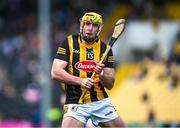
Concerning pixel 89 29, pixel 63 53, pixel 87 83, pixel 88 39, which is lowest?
pixel 87 83

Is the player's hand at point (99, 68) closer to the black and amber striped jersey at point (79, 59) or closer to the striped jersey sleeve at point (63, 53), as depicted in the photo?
the black and amber striped jersey at point (79, 59)

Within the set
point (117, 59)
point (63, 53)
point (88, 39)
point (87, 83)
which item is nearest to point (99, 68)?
point (87, 83)

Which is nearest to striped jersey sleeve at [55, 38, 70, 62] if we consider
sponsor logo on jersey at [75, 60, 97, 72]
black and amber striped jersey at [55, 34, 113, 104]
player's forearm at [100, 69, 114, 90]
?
black and amber striped jersey at [55, 34, 113, 104]

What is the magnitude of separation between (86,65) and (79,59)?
0.36ft

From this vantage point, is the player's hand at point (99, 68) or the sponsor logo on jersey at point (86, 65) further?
the sponsor logo on jersey at point (86, 65)

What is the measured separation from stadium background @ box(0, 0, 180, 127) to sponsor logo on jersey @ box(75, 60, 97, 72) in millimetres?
7070

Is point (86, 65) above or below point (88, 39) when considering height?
below

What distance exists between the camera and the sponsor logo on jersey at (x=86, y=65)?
431 inches

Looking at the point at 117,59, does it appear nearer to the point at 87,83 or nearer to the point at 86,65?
the point at 86,65

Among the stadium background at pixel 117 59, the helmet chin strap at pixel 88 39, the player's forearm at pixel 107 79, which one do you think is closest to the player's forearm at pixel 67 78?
the player's forearm at pixel 107 79

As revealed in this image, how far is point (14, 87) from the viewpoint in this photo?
2105cm

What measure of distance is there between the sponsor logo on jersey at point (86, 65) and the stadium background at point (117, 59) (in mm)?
7070

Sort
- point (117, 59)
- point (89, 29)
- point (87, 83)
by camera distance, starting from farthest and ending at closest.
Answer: point (117, 59)
point (89, 29)
point (87, 83)

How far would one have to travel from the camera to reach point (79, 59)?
10.9 m
